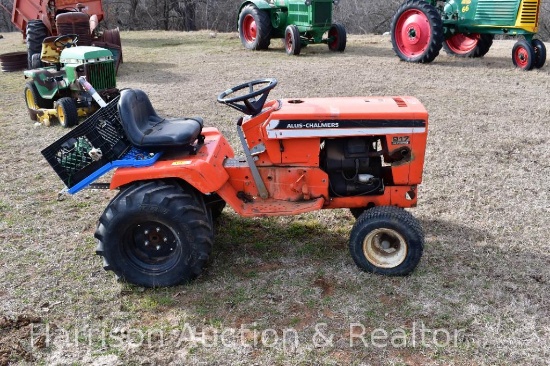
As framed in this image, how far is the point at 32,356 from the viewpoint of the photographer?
10.2 ft

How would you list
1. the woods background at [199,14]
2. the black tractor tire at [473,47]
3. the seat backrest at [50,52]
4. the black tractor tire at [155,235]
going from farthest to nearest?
1. the woods background at [199,14]
2. the black tractor tire at [473,47]
3. the seat backrest at [50,52]
4. the black tractor tire at [155,235]

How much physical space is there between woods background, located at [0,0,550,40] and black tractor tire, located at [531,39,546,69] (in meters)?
13.8

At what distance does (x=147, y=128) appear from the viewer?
157 inches

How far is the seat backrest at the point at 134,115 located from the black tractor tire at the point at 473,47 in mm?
9780

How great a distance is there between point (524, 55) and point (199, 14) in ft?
59.7

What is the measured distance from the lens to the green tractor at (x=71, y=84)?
787 centimetres

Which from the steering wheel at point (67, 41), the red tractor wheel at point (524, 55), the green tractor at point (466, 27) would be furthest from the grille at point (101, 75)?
the red tractor wheel at point (524, 55)

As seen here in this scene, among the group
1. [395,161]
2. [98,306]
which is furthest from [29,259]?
[395,161]

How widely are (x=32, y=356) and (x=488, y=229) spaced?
3400 mm

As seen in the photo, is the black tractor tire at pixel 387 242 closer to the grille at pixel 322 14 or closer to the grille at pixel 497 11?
the grille at pixel 497 11

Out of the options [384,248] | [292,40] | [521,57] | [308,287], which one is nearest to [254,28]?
[292,40]

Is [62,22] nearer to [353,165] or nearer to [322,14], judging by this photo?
[322,14]

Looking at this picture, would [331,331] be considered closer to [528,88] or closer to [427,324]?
[427,324]

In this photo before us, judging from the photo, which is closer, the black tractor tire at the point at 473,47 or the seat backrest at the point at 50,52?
the seat backrest at the point at 50,52
